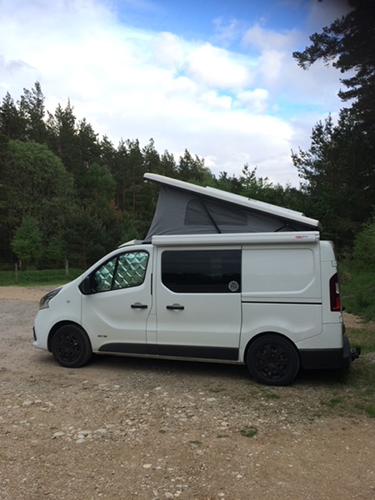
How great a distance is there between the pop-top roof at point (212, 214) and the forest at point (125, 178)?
219cm

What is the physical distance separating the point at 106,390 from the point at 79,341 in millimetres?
1169

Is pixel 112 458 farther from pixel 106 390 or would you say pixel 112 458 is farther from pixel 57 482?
pixel 106 390

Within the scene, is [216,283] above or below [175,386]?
above

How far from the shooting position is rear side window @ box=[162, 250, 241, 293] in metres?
5.72

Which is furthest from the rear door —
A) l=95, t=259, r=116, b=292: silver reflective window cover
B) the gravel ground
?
l=95, t=259, r=116, b=292: silver reflective window cover

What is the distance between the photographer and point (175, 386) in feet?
18.3

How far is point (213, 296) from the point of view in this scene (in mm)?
5754

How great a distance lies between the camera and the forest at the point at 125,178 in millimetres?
14752

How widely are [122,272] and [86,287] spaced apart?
590 mm

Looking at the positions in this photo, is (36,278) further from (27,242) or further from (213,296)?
(213,296)

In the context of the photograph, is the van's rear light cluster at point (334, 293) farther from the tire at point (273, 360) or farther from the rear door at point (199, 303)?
the rear door at point (199, 303)

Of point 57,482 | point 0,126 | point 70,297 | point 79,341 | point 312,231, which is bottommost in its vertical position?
point 57,482

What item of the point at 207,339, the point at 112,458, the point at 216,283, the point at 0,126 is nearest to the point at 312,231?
the point at 216,283

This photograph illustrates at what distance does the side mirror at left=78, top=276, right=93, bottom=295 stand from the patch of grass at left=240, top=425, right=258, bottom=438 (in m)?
3.08
